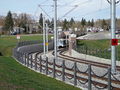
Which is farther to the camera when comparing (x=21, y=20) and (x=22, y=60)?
(x=21, y=20)

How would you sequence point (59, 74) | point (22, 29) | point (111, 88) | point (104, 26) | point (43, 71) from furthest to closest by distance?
point (104, 26)
point (22, 29)
point (43, 71)
point (59, 74)
point (111, 88)

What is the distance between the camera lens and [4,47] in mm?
68938

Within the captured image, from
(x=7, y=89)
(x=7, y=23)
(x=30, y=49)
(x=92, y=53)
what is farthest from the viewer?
(x=7, y=23)

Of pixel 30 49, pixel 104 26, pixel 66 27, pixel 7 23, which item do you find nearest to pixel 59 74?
pixel 30 49

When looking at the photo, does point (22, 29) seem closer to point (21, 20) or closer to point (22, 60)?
point (21, 20)

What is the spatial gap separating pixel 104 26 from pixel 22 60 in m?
161

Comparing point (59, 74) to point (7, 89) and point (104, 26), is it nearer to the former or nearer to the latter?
point (7, 89)

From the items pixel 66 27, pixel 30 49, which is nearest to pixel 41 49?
pixel 30 49

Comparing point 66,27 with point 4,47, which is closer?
point 4,47

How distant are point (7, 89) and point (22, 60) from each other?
19306 mm

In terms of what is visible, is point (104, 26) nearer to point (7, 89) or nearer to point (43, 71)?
point (43, 71)

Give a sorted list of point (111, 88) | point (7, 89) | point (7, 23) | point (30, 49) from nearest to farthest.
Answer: point (7, 89)
point (111, 88)
point (30, 49)
point (7, 23)

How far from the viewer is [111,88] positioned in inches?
505

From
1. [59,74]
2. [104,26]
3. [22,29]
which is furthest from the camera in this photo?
[104,26]
